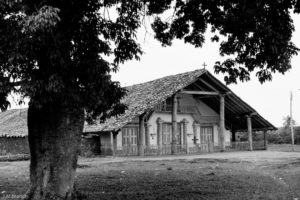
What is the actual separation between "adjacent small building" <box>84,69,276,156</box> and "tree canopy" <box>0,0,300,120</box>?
14.2m

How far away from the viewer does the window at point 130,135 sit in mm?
27659

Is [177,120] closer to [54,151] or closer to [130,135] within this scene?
[130,135]

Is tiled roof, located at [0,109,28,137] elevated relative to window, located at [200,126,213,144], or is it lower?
elevated

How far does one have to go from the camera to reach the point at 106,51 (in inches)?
343

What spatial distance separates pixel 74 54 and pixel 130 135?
798 inches

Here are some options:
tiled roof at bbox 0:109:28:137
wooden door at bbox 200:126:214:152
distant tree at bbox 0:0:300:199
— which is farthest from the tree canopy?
wooden door at bbox 200:126:214:152

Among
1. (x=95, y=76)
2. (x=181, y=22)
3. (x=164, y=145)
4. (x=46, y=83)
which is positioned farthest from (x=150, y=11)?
(x=164, y=145)

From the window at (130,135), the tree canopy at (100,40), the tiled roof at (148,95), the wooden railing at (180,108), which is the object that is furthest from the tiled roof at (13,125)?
the tree canopy at (100,40)

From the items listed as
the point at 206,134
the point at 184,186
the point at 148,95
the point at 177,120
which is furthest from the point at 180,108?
the point at 184,186

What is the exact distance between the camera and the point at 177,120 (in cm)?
3028

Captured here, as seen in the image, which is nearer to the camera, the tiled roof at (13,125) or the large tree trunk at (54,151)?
the large tree trunk at (54,151)

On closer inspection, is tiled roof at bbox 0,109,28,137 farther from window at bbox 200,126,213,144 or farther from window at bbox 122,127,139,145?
window at bbox 200,126,213,144

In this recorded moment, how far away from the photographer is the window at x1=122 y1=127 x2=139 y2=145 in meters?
27.7

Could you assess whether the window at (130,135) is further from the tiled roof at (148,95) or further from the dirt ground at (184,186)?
the dirt ground at (184,186)
